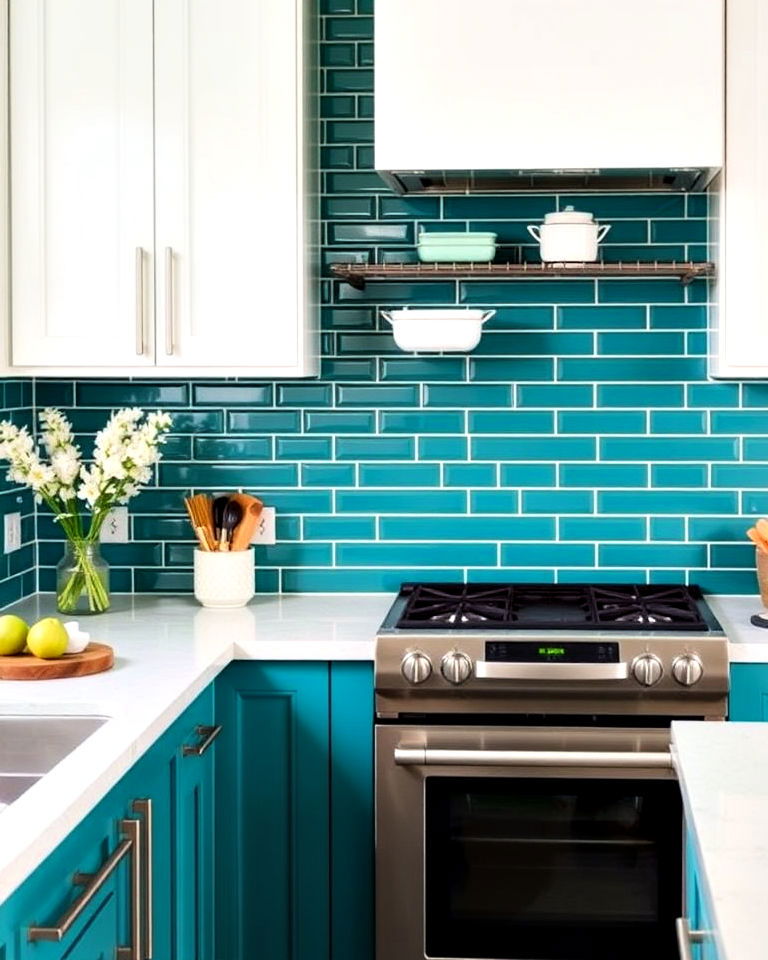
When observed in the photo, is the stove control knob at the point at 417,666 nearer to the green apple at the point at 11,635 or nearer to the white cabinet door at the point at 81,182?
the green apple at the point at 11,635

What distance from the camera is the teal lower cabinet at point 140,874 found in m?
1.99

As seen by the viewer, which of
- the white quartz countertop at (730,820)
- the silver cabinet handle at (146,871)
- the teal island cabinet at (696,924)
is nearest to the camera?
the white quartz countertop at (730,820)

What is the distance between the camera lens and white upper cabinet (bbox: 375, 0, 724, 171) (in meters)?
3.29

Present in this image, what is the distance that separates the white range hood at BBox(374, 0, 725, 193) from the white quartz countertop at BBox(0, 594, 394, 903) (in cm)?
102

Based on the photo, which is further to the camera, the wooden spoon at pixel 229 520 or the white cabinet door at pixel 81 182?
the wooden spoon at pixel 229 520

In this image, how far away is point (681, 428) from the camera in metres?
3.74

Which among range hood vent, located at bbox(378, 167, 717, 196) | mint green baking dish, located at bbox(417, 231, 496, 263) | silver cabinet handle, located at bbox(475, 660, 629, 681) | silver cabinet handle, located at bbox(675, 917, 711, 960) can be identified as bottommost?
silver cabinet handle, located at bbox(675, 917, 711, 960)

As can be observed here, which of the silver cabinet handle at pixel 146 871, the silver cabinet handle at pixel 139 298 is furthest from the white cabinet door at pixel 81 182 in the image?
the silver cabinet handle at pixel 146 871

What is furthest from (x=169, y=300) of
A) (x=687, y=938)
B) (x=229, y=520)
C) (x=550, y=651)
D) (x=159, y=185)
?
(x=687, y=938)

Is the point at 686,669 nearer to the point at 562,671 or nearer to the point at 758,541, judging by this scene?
the point at 562,671

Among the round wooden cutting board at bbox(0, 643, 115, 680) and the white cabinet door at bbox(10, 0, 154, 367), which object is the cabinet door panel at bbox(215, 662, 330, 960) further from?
the white cabinet door at bbox(10, 0, 154, 367)

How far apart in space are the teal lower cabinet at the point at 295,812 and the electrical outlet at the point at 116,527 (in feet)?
2.42

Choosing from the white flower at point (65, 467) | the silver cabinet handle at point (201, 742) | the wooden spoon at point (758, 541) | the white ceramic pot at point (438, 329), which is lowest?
the silver cabinet handle at point (201, 742)

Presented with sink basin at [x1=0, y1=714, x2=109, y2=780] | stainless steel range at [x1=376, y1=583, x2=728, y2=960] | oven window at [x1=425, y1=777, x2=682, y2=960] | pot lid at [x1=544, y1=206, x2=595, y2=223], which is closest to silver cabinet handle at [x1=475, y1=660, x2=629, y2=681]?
stainless steel range at [x1=376, y1=583, x2=728, y2=960]
